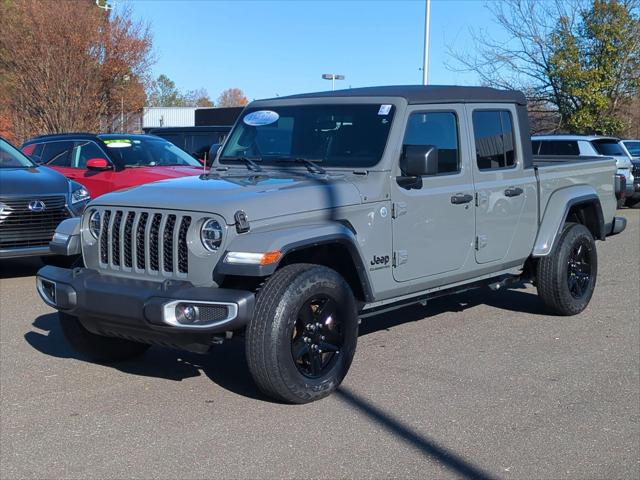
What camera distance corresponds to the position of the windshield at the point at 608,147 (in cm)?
1631

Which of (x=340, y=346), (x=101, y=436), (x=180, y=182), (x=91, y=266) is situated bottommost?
(x=101, y=436)

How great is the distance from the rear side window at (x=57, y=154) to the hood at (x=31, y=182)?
2.22 meters

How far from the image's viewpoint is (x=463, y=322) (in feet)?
23.7

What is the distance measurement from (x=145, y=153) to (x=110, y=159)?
2.26 ft

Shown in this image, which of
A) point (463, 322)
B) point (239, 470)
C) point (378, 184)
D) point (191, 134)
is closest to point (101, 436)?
point (239, 470)

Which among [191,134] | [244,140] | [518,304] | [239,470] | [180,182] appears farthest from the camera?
[191,134]

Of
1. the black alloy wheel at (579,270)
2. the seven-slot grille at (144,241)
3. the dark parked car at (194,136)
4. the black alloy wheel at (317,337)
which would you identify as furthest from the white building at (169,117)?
the black alloy wheel at (317,337)

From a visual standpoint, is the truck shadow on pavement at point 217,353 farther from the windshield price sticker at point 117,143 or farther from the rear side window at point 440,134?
the windshield price sticker at point 117,143

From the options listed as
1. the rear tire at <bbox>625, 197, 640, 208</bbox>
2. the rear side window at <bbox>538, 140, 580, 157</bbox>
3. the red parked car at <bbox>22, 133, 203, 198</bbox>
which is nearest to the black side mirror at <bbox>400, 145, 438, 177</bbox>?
the red parked car at <bbox>22, 133, 203, 198</bbox>

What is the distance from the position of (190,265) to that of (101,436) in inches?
42.8

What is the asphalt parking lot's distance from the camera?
4.14 m

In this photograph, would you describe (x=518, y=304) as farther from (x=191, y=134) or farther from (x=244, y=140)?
(x=191, y=134)

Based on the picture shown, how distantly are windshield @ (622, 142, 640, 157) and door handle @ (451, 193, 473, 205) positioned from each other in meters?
14.9

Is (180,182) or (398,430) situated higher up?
(180,182)
